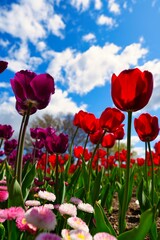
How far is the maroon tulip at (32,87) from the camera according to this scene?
1507mm

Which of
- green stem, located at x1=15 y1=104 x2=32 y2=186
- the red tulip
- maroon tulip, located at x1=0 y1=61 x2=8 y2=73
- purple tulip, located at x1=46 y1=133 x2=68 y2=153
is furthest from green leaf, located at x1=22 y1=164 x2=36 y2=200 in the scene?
the red tulip

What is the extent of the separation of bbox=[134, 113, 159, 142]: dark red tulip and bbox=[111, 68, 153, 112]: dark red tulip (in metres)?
0.74

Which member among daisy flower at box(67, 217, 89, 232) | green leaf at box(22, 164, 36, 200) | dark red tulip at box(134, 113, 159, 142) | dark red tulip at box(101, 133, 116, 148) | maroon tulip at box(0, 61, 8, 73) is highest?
dark red tulip at box(101, 133, 116, 148)

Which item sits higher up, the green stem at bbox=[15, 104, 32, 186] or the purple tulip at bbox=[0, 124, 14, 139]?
the purple tulip at bbox=[0, 124, 14, 139]

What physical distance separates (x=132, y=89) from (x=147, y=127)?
80cm

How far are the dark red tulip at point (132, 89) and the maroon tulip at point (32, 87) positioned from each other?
364 mm

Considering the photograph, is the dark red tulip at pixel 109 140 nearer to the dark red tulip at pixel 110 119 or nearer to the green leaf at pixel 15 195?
the dark red tulip at pixel 110 119

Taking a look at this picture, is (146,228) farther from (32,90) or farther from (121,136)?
(121,136)

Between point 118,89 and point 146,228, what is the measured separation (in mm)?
591

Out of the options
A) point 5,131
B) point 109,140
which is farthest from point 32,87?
point 109,140

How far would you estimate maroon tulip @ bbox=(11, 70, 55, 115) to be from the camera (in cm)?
151

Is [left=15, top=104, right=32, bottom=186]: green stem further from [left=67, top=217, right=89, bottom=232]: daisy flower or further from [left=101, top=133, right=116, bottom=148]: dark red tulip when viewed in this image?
[left=101, top=133, right=116, bottom=148]: dark red tulip

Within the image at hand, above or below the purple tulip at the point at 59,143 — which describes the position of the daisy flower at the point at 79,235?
below

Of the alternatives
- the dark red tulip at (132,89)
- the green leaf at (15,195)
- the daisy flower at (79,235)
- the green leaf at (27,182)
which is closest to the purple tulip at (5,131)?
the green leaf at (27,182)
